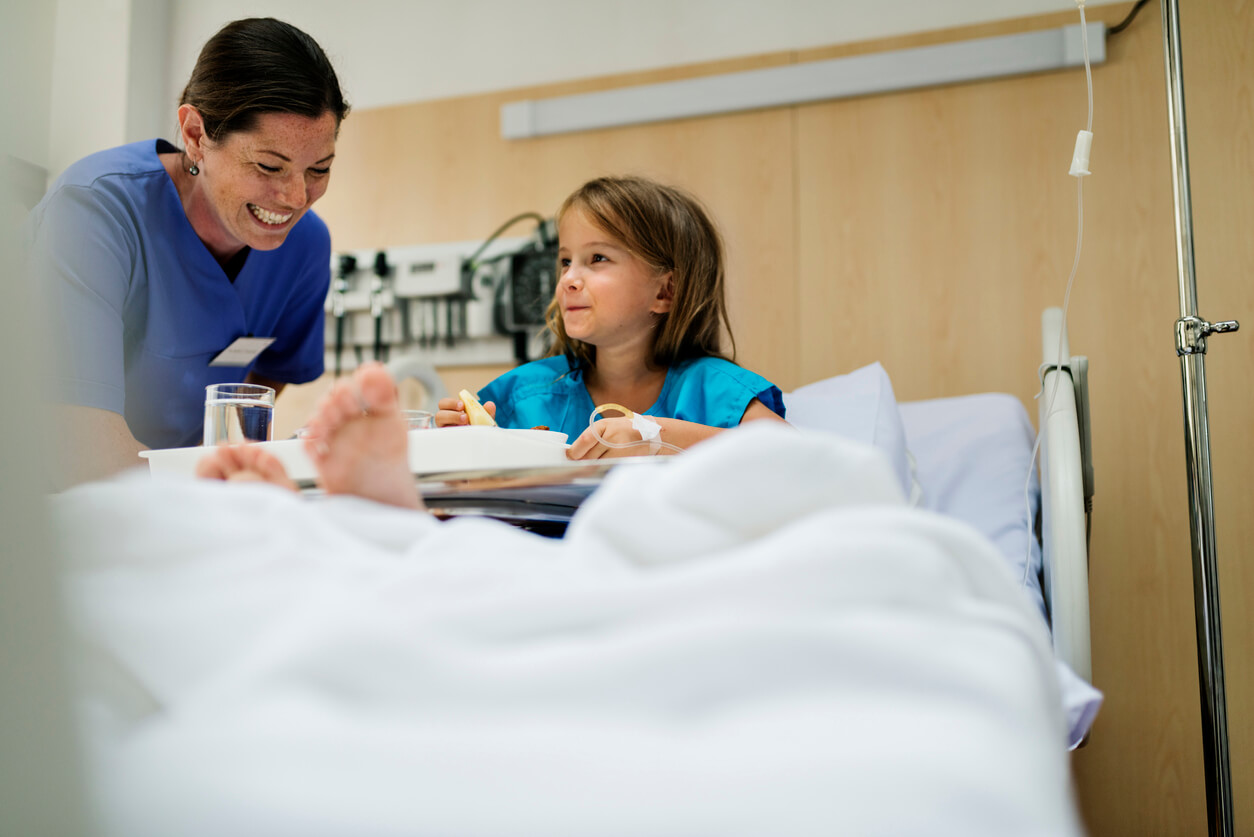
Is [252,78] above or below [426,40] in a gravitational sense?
below

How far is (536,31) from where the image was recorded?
8.78 ft

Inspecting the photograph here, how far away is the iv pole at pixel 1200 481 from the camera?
1227 millimetres

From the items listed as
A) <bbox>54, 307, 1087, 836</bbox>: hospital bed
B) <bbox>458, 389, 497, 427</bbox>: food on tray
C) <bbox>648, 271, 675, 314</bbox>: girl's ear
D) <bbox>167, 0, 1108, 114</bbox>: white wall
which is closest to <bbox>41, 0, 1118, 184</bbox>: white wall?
<bbox>167, 0, 1108, 114</bbox>: white wall

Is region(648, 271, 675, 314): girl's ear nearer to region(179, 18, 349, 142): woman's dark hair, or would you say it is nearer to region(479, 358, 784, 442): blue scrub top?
region(479, 358, 784, 442): blue scrub top

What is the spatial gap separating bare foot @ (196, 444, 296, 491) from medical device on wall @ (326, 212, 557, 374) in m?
1.74

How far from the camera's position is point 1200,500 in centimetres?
128

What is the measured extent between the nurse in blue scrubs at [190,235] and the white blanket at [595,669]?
2.90 feet

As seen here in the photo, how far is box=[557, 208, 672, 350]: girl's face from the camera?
1.68 meters

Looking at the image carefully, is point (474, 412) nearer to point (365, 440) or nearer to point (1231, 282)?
point (365, 440)

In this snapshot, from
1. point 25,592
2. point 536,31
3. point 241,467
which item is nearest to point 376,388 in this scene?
point 241,467

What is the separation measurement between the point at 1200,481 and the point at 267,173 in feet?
4.68

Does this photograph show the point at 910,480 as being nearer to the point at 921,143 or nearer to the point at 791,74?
the point at 921,143

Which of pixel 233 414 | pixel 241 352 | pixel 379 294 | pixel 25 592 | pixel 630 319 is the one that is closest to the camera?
pixel 25 592

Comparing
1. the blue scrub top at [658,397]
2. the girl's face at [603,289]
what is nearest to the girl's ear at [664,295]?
the girl's face at [603,289]
